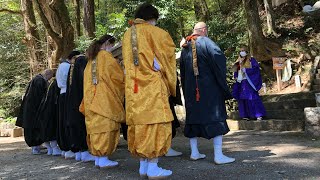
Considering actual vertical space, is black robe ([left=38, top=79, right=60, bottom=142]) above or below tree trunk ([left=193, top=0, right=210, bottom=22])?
below

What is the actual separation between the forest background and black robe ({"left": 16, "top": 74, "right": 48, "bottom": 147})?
10.6 ft

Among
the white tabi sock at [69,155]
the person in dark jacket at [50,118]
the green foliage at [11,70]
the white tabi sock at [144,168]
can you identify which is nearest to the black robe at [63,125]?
the white tabi sock at [69,155]

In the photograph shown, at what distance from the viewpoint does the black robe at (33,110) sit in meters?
7.00

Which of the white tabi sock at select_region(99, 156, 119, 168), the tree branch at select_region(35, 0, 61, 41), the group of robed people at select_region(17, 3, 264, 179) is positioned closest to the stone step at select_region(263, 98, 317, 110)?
the group of robed people at select_region(17, 3, 264, 179)

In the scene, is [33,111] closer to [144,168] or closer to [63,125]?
[63,125]

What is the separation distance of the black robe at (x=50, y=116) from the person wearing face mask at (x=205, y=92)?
9.50 feet

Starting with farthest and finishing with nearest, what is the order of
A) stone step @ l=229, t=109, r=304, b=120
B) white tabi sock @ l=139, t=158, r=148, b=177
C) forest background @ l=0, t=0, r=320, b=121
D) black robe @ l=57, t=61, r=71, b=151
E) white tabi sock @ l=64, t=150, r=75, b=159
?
forest background @ l=0, t=0, r=320, b=121
stone step @ l=229, t=109, r=304, b=120
white tabi sock @ l=64, t=150, r=75, b=159
black robe @ l=57, t=61, r=71, b=151
white tabi sock @ l=139, t=158, r=148, b=177

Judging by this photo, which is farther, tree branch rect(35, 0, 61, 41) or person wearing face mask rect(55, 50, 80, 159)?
tree branch rect(35, 0, 61, 41)

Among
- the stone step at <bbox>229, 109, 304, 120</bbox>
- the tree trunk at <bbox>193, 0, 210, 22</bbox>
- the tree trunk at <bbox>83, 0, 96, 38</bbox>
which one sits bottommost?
the stone step at <bbox>229, 109, 304, 120</bbox>

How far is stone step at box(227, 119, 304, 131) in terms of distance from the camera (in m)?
6.90

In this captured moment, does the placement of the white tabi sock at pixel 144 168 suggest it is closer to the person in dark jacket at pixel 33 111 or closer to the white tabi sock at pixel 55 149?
the white tabi sock at pixel 55 149

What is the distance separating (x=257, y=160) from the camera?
4.48 metres

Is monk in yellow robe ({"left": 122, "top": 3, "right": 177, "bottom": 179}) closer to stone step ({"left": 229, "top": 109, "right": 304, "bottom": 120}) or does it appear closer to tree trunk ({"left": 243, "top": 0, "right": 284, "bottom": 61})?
stone step ({"left": 229, "top": 109, "right": 304, "bottom": 120})

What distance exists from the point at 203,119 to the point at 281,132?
116 inches
